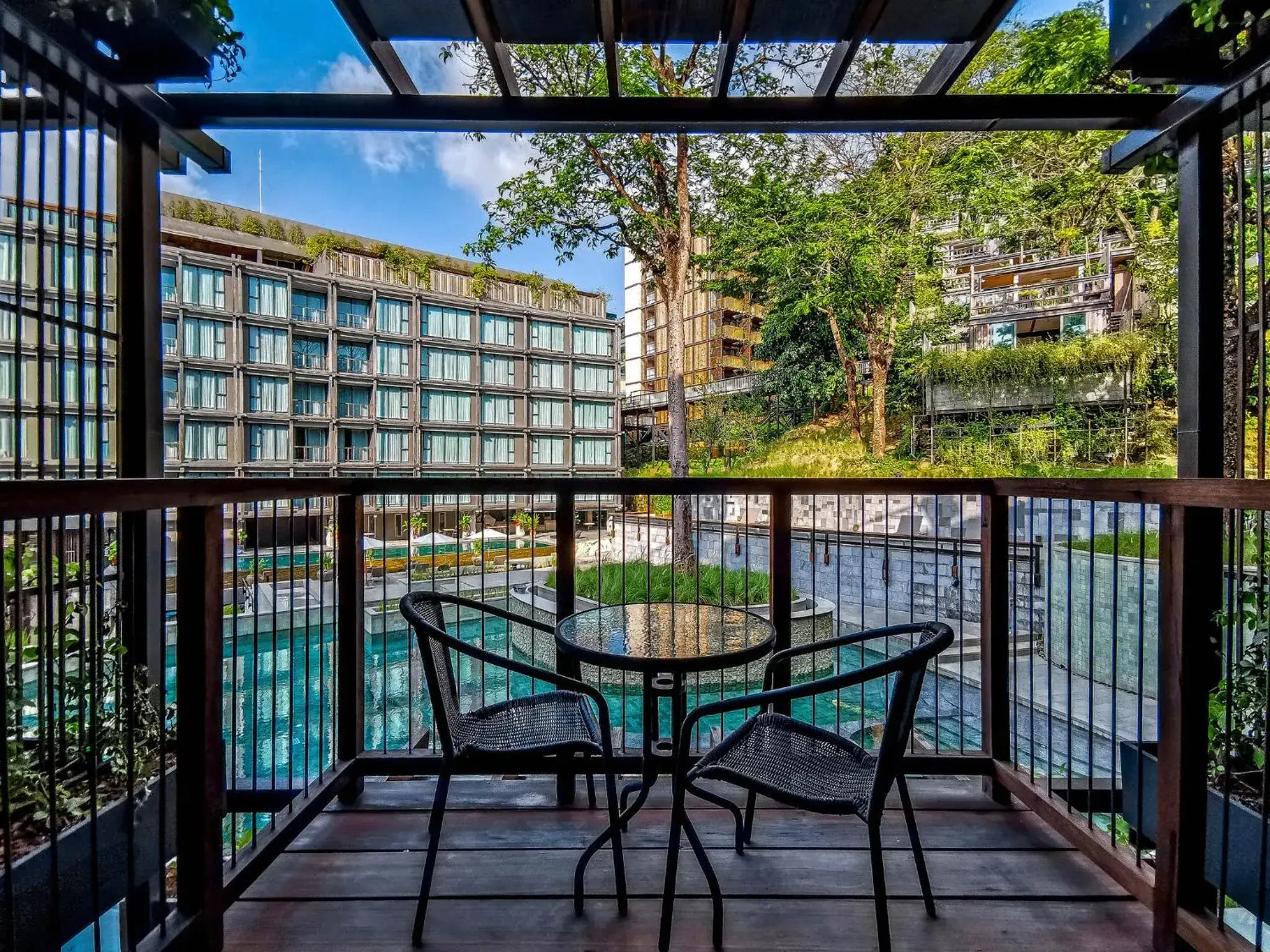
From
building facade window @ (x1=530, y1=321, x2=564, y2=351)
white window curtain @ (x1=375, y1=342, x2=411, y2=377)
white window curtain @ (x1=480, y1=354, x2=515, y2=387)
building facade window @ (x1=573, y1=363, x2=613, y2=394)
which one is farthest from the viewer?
building facade window @ (x1=573, y1=363, x2=613, y2=394)

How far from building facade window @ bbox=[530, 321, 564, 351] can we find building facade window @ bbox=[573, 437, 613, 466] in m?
3.55

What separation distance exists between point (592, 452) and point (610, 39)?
2237 centimetres

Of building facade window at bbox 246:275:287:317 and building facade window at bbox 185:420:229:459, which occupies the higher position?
building facade window at bbox 246:275:287:317

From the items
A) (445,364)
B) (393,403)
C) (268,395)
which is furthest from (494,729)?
(445,364)

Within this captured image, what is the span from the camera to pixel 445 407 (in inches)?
840

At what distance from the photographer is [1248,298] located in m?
3.17

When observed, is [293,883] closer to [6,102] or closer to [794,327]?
[6,102]

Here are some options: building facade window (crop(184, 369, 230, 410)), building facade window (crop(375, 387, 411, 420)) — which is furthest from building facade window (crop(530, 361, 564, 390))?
building facade window (crop(184, 369, 230, 410))

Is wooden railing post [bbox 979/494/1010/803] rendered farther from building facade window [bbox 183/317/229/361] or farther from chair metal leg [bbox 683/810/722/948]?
building facade window [bbox 183/317/229/361]

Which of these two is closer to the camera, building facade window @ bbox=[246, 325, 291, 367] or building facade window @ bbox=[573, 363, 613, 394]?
building facade window @ bbox=[246, 325, 291, 367]

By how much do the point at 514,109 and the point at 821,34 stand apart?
3.21ft

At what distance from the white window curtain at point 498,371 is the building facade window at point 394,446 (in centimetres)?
334

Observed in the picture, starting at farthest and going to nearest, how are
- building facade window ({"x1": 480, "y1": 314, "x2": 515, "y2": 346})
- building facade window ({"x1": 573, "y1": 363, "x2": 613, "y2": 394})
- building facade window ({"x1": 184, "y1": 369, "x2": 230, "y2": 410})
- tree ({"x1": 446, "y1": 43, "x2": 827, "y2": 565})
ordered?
building facade window ({"x1": 573, "y1": 363, "x2": 613, "y2": 394}) → building facade window ({"x1": 480, "y1": 314, "x2": 515, "y2": 346}) → building facade window ({"x1": 184, "y1": 369, "x2": 230, "y2": 410}) → tree ({"x1": 446, "y1": 43, "x2": 827, "y2": 565})

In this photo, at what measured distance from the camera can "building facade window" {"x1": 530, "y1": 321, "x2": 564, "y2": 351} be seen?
74.2 ft
